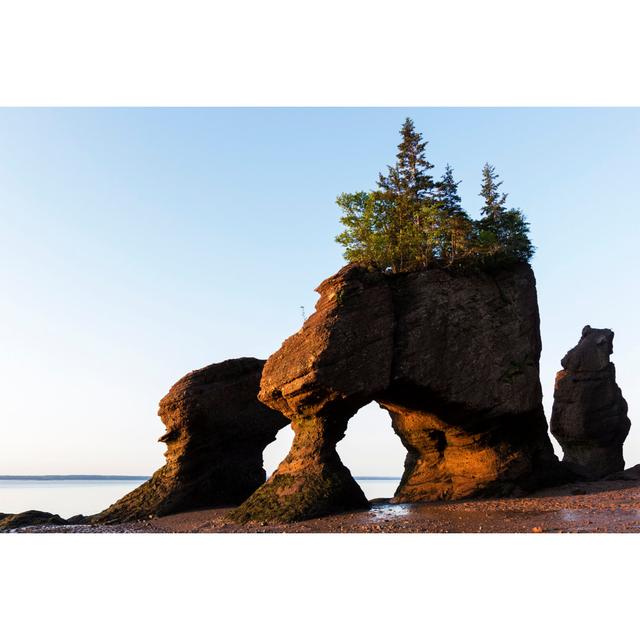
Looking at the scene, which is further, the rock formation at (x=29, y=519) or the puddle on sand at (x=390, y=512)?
the rock formation at (x=29, y=519)

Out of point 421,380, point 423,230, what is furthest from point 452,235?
point 421,380

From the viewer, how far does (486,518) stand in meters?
20.5

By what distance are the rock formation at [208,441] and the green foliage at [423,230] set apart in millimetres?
10565

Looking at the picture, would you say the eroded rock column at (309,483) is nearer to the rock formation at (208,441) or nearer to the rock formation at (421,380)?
the rock formation at (421,380)

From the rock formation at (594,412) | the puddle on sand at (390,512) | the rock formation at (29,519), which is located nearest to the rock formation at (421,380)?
the puddle on sand at (390,512)

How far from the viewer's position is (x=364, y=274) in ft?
87.0

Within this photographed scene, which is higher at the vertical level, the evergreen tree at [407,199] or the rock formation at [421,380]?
the evergreen tree at [407,199]

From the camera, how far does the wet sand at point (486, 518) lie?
60.5ft

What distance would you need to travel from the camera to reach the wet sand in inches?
726

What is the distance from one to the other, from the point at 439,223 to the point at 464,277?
2.85 m

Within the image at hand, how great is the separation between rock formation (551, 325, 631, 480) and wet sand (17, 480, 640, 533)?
13.8m

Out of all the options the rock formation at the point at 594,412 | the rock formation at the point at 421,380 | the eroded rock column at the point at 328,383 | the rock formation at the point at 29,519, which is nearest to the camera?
the eroded rock column at the point at 328,383

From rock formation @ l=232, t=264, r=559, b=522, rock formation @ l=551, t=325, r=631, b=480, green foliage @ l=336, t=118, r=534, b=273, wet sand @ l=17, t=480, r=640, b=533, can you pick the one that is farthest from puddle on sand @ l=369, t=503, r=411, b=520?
rock formation @ l=551, t=325, r=631, b=480

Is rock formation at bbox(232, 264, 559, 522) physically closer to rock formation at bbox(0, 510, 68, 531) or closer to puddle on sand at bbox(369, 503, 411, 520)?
puddle on sand at bbox(369, 503, 411, 520)
